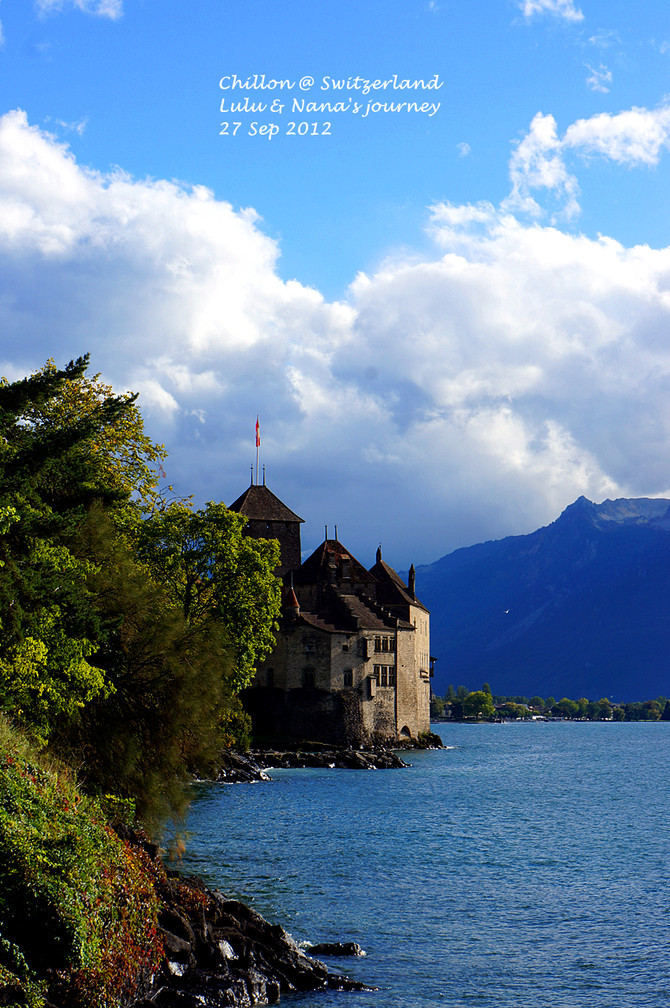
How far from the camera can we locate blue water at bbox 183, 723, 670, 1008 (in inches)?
766

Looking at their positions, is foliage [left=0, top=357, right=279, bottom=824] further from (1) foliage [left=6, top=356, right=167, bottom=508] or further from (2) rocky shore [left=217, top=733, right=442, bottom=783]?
(2) rocky shore [left=217, top=733, right=442, bottom=783]

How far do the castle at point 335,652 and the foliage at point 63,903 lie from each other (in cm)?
6360

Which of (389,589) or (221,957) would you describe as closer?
(221,957)

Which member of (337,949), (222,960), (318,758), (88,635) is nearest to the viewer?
(222,960)

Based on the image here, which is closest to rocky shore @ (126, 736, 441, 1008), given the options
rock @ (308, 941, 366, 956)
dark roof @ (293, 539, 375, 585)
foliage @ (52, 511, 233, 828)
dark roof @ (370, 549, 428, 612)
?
rock @ (308, 941, 366, 956)

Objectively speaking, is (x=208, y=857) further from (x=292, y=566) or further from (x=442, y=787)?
(x=292, y=566)

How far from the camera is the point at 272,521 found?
8925 cm

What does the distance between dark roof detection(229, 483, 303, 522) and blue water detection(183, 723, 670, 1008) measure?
34900 millimetres

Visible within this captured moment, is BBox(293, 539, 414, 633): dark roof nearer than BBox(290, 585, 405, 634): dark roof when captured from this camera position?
No

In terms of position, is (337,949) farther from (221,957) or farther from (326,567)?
(326,567)

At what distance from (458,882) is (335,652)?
52.7m

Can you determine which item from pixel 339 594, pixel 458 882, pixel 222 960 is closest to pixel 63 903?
pixel 222 960

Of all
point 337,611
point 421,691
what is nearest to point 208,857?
point 337,611

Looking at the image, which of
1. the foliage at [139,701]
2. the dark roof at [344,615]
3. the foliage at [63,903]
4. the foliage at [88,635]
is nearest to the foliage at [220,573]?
the foliage at [88,635]
